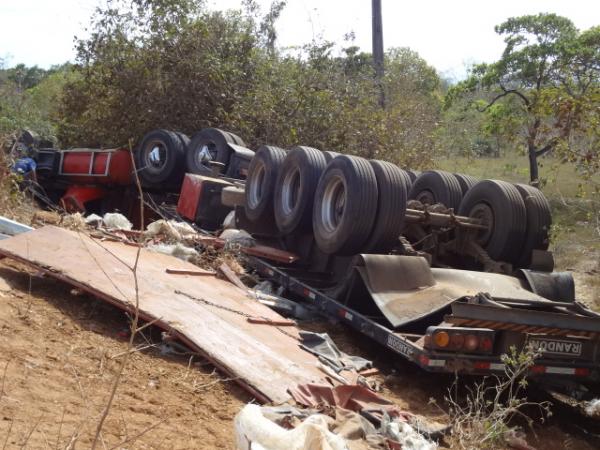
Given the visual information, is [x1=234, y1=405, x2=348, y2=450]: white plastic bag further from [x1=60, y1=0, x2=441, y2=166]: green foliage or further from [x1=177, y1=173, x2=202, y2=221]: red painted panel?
[x1=60, y1=0, x2=441, y2=166]: green foliage

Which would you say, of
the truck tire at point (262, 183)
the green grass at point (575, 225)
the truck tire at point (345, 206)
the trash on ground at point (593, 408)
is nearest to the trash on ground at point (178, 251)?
the truck tire at point (262, 183)

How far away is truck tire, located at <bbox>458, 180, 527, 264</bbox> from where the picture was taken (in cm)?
733

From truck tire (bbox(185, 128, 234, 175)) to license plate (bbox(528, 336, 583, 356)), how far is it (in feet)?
20.9

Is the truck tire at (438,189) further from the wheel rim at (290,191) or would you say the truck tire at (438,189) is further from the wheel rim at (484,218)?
the wheel rim at (290,191)

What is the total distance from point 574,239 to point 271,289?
10109mm

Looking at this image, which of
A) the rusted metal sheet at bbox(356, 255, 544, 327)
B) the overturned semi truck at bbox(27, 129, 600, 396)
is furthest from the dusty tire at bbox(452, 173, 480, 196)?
the rusted metal sheet at bbox(356, 255, 544, 327)

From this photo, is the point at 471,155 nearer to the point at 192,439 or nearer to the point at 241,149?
the point at 241,149

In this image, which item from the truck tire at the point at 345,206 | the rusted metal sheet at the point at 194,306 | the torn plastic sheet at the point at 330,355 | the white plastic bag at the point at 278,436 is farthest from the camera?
the truck tire at the point at 345,206

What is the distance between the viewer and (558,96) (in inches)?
416

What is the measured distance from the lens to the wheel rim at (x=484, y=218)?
7.57m

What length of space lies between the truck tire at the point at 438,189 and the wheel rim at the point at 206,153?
11.6ft

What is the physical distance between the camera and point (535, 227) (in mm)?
7402

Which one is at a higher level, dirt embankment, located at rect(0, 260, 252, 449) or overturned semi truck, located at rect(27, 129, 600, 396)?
overturned semi truck, located at rect(27, 129, 600, 396)

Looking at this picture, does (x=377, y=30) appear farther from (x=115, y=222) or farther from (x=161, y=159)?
(x=115, y=222)
